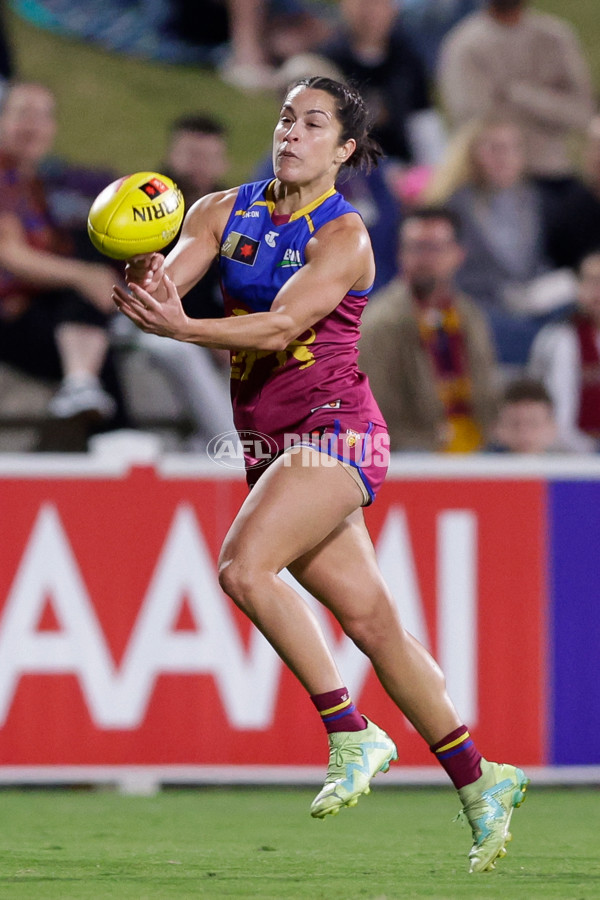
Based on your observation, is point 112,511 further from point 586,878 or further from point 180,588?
point 586,878

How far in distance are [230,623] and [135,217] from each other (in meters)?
3.07

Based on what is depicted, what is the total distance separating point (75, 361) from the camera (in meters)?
7.66

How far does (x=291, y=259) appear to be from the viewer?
14.3ft

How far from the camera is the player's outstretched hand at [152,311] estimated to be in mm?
3893

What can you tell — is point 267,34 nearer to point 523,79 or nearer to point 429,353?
point 523,79

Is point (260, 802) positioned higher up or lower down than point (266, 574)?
lower down

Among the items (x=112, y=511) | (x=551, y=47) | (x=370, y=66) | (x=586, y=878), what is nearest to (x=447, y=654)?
(x=112, y=511)

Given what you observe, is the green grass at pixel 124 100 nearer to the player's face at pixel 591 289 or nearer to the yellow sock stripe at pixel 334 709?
the player's face at pixel 591 289

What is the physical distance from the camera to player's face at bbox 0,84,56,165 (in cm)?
795

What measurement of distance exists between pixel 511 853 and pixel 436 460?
90.0 inches

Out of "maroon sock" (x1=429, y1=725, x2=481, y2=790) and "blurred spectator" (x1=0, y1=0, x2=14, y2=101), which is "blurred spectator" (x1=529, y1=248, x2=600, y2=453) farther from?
"blurred spectator" (x1=0, y1=0, x2=14, y2=101)

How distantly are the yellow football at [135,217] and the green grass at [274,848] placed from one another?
1.76 m

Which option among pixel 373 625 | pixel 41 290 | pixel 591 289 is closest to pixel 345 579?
pixel 373 625

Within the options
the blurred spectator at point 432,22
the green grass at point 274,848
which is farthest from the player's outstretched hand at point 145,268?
the blurred spectator at point 432,22
